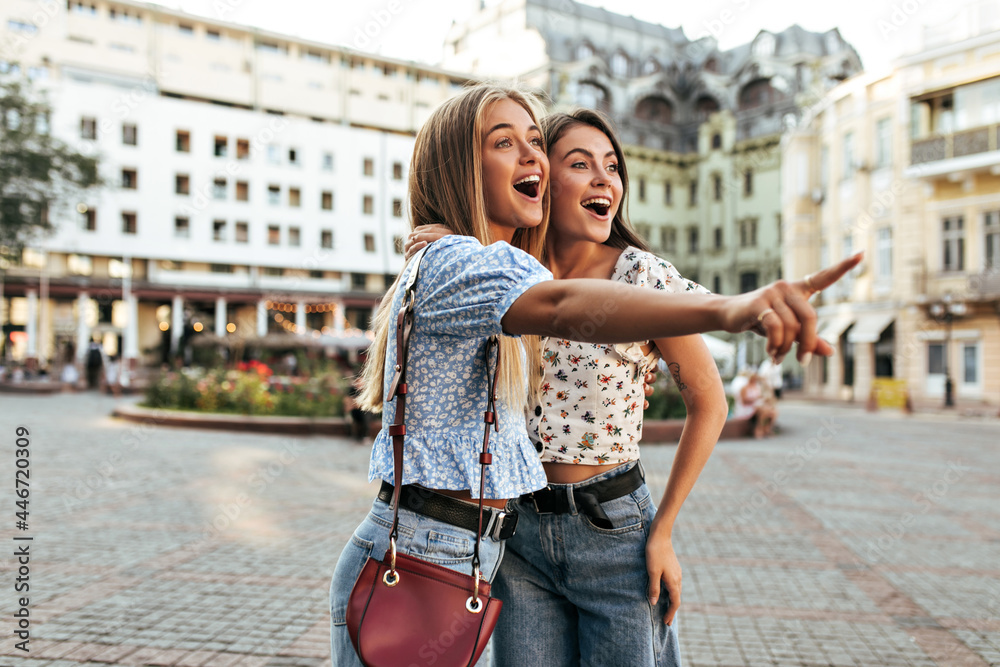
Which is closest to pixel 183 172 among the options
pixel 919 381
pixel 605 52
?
pixel 605 52

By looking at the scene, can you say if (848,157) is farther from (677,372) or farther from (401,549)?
(401,549)

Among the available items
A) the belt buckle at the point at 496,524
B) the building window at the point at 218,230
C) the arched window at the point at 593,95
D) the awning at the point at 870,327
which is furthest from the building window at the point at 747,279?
the belt buckle at the point at 496,524

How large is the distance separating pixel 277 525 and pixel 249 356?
78.2ft

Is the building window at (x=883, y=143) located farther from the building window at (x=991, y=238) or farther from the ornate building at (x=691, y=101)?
the ornate building at (x=691, y=101)

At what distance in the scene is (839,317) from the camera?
3041 cm

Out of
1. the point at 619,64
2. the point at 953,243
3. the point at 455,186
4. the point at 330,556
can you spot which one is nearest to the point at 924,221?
the point at 953,243

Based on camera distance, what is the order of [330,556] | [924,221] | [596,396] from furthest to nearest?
[924,221] < [330,556] < [596,396]

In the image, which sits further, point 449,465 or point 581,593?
point 581,593

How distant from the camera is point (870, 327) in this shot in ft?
92.6

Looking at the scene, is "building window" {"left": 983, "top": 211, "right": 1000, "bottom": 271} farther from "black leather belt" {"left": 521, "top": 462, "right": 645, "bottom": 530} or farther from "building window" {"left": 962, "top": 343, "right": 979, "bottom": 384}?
"black leather belt" {"left": 521, "top": 462, "right": 645, "bottom": 530}

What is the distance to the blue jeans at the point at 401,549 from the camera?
1.49m

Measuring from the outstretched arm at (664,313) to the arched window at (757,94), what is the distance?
53160mm

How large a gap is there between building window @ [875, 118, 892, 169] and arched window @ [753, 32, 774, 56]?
24440 millimetres

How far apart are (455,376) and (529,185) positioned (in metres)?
0.53
